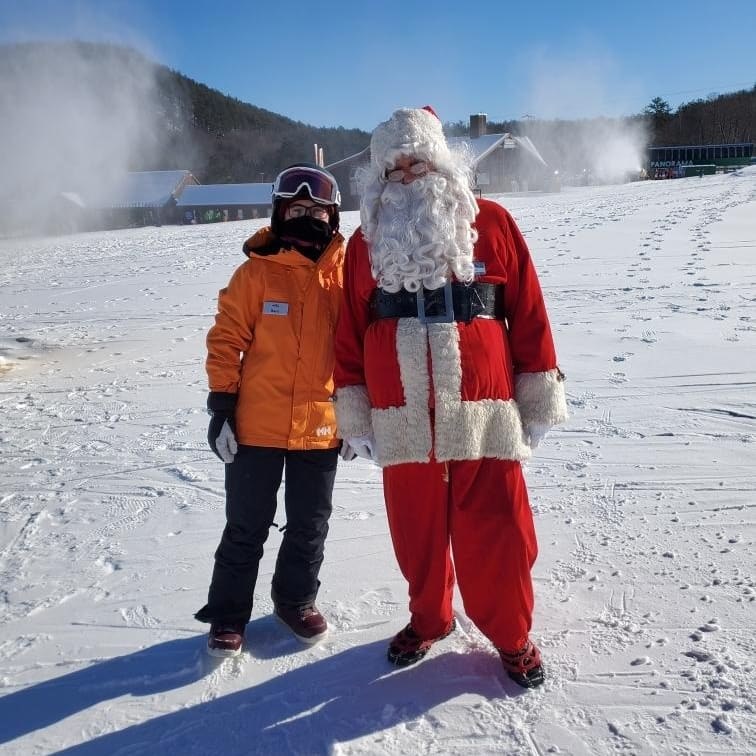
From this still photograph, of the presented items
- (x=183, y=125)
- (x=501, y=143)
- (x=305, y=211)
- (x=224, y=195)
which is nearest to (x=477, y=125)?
(x=501, y=143)

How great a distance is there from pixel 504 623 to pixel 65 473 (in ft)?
9.91

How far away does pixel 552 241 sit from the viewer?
13.4 metres

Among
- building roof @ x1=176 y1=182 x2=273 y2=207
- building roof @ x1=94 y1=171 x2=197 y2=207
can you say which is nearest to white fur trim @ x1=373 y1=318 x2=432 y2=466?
building roof @ x1=176 y1=182 x2=273 y2=207

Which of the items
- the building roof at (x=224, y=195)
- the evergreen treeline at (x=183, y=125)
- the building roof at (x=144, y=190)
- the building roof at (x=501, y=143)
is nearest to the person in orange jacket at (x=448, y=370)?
the evergreen treeline at (x=183, y=125)

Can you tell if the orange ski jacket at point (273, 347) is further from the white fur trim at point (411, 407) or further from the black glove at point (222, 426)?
the white fur trim at point (411, 407)

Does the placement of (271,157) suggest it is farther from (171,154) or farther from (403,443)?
(403,443)

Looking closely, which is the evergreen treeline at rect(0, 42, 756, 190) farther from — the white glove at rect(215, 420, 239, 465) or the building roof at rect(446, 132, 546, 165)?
the white glove at rect(215, 420, 239, 465)

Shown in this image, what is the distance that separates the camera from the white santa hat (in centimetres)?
217

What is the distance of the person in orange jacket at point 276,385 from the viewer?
7.95 feet

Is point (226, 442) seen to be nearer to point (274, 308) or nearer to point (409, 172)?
point (274, 308)

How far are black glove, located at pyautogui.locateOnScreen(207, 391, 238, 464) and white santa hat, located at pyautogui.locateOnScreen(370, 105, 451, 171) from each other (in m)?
0.96

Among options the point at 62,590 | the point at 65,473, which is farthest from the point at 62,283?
the point at 62,590

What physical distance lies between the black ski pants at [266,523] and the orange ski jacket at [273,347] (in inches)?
3.5

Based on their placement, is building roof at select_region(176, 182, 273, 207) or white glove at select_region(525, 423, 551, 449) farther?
building roof at select_region(176, 182, 273, 207)
